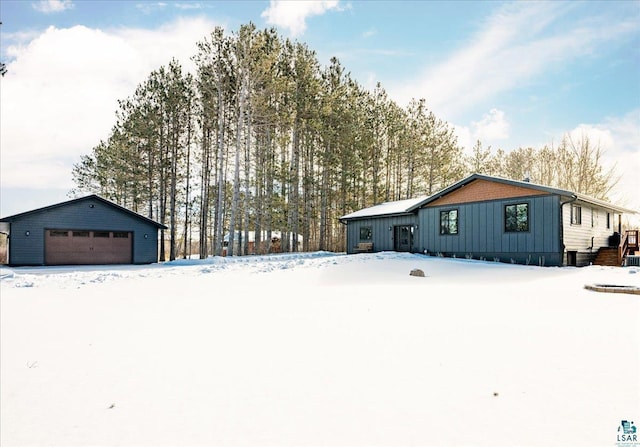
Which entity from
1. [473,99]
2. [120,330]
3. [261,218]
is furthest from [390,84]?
[120,330]

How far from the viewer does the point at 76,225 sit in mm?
19266

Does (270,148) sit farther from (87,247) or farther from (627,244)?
(627,244)

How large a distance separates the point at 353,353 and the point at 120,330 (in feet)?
10.8

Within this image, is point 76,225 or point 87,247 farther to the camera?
point 87,247

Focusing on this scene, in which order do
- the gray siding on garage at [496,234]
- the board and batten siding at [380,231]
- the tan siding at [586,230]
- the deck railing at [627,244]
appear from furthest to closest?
the board and batten siding at [380,231], the deck railing at [627,244], the tan siding at [586,230], the gray siding on garage at [496,234]

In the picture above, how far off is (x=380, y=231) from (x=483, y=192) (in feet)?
22.6

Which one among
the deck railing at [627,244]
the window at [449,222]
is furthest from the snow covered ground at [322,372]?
the deck railing at [627,244]

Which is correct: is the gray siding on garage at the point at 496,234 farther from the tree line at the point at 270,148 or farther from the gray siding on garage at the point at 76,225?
the gray siding on garage at the point at 76,225

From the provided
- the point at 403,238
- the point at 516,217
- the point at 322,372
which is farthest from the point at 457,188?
the point at 322,372

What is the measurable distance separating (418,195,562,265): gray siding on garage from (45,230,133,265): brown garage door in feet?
54.3

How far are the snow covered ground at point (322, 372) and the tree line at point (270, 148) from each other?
1657cm

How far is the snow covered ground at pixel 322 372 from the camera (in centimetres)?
241

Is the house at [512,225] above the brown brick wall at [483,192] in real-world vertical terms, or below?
below

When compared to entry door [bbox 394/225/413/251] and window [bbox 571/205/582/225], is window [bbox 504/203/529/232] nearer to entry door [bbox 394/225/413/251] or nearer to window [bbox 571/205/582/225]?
window [bbox 571/205/582/225]
